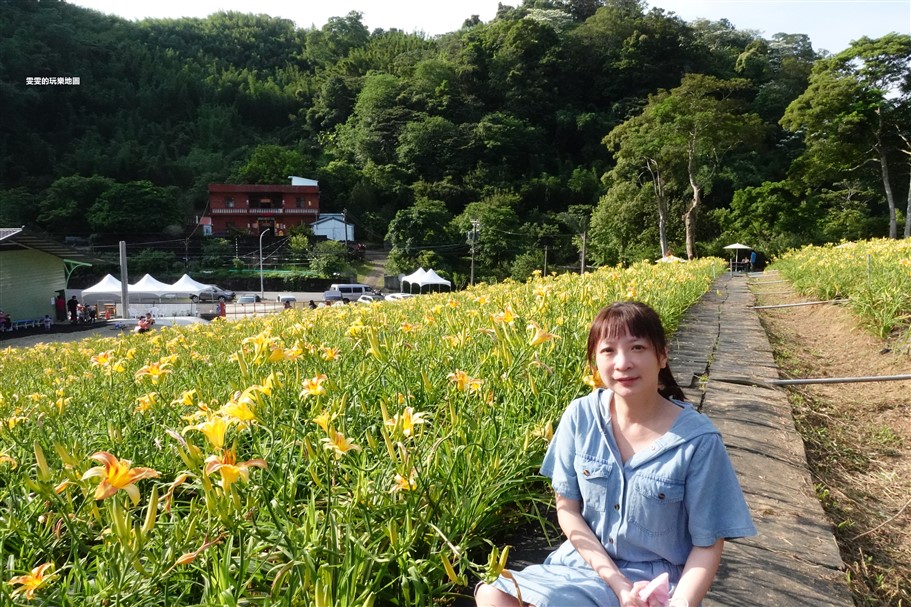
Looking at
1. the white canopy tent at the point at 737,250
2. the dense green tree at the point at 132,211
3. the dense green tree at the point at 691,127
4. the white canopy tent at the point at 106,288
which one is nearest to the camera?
the white canopy tent at the point at 106,288

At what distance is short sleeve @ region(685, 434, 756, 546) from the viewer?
95 cm

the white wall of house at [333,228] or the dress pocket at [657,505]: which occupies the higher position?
the white wall of house at [333,228]

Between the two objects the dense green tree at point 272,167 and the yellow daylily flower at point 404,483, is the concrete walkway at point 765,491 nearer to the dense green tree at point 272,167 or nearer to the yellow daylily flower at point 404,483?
the yellow daylily flower at point 404,483

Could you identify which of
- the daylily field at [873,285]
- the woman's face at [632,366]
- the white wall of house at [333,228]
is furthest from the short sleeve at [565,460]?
the white wall of house at [333,228]

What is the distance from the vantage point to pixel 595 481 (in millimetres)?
1061

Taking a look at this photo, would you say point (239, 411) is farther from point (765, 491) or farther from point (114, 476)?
point (765, 491)

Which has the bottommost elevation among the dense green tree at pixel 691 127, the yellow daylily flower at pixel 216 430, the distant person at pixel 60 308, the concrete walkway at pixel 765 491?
the distant person at pixel 60 308

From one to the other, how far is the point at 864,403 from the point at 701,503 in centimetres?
214

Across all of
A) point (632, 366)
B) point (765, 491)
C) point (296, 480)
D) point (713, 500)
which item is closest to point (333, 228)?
point (765, 491)

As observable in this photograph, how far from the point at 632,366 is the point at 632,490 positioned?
0.67 ft

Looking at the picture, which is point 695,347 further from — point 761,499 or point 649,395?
point 649,395

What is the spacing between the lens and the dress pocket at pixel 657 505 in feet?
3.25

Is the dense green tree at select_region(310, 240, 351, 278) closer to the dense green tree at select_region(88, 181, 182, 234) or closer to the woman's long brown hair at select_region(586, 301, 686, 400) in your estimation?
the dense green tree at select_region(88, 181, 182, 234)

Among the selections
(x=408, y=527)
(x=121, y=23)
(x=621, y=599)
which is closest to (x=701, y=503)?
(x=621, y=599)
